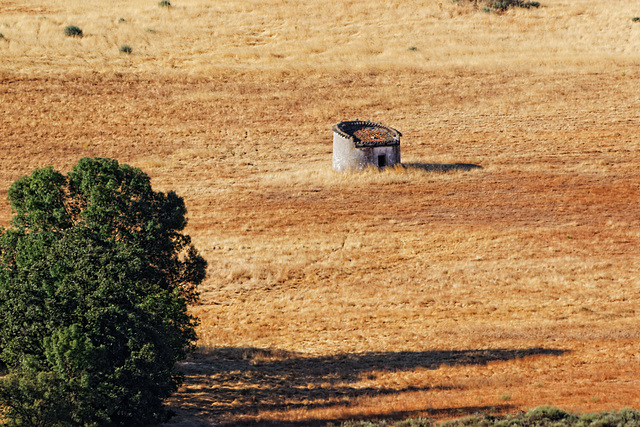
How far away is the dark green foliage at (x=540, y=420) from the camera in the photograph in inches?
776

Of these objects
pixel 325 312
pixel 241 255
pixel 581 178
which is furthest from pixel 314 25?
pixel 325 312

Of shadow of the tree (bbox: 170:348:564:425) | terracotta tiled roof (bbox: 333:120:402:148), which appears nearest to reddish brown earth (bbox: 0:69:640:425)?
shadow of the tree (bbox: 170:348:564:425)

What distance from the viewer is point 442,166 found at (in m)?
50.0

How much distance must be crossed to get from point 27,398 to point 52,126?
134 ft

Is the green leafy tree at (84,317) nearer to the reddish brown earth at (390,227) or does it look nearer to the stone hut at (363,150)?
the reddish brown earth at (390,227)

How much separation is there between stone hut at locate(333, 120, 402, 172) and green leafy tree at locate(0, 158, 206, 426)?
24308mm

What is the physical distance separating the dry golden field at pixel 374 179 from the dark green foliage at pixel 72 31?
1.02 m

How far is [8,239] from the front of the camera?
79.3 feet

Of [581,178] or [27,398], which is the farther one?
[581,178]

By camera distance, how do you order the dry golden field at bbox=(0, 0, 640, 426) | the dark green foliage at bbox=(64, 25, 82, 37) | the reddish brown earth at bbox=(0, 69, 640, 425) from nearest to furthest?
the reddish brown earth at bbox=(0, 69, 640, 425) → the dry golden field at bbox=(0, 0, 640, 426) → the dark green foliage at bbox=(64, 25, 82, 37)

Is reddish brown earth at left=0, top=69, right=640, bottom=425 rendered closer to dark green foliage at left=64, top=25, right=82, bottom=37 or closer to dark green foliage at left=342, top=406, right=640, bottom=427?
dark green foliage at left=342, top=406, right=640, bottom=427

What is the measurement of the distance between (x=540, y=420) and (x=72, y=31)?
58.4m

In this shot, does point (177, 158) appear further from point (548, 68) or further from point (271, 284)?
point (548, 68)

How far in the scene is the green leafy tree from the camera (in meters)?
19.1
